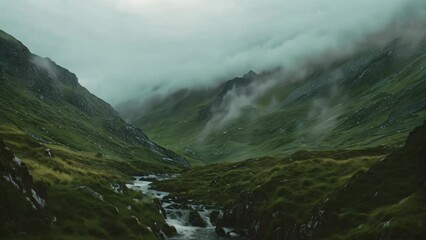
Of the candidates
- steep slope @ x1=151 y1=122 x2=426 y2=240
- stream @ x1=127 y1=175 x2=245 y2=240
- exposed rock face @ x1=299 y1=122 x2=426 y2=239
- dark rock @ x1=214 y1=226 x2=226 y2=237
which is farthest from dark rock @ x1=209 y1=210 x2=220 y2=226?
exposed rock face @ x1=299 y1=122 x2=426 y2=239

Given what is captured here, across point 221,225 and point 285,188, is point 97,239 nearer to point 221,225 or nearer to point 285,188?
point 221,225

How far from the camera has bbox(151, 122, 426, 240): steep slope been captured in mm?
56781

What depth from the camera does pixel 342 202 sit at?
69.8 m

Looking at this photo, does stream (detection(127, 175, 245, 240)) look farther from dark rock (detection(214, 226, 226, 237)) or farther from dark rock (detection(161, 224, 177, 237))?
dark rock (detection(161, 224, 177, 237))

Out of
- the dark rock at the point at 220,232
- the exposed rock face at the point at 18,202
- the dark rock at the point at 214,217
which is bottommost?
the dark rock at the point at 220,232

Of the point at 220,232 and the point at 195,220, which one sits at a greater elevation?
the point at 195,220

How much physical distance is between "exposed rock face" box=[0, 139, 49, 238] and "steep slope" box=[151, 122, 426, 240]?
130 feet

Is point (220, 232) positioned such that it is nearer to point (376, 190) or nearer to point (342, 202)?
point (342, 202)

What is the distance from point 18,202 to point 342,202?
4758 centimetres

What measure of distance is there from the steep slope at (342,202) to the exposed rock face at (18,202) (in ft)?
130

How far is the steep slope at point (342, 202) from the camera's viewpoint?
5678 centimetres

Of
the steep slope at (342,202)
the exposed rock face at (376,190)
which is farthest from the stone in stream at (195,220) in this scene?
the exposed rock face at (376,190)

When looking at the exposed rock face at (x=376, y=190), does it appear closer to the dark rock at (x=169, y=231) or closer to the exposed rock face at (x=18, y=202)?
the dark rock at (x=169, y=231)

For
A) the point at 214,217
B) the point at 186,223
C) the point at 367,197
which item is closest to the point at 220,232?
the point at 186,223
